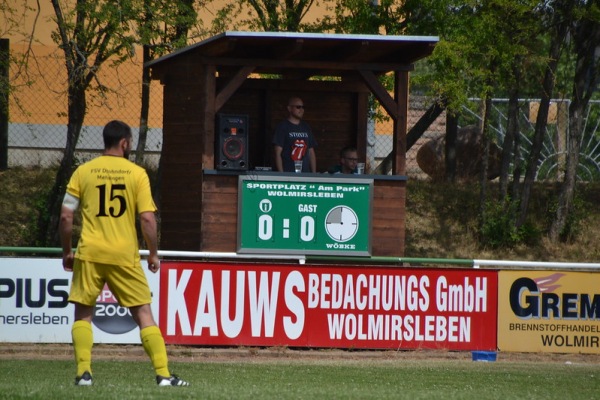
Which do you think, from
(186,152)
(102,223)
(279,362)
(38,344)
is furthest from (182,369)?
(186,152)

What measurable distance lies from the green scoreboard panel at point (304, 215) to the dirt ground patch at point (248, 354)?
2.24 m

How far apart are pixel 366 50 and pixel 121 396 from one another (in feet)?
31.6

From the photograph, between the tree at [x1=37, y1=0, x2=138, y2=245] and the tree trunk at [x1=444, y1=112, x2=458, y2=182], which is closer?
the tree at [x1=37, y1=0, x2=138, y2=245]

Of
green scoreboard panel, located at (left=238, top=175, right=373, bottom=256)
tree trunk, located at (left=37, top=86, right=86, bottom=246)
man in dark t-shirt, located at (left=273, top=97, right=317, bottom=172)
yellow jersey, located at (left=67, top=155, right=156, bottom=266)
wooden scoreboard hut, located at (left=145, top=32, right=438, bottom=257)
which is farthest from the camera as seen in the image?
tree trunk, located at (left=37, top=86, right=86, bottom=246)

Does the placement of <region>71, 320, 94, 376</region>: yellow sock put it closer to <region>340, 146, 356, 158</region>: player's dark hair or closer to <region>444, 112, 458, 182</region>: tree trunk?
<region>340, 146, 356, 158</region>: player's dark hair

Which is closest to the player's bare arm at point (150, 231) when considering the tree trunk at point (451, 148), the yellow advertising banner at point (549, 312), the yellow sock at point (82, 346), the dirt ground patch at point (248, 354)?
the yellow sock at point (82, 346)

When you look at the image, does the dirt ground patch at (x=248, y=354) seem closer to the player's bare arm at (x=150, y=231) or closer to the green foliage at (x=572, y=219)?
the player's bare arm at (x=150, y=231)

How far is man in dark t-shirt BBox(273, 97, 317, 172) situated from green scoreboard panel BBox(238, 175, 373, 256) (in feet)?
1.62

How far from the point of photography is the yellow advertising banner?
1473 centimetres

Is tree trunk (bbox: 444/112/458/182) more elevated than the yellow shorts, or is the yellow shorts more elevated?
tree trunk (bbox: 444/112/458/182)

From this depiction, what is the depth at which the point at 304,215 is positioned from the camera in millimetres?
16438

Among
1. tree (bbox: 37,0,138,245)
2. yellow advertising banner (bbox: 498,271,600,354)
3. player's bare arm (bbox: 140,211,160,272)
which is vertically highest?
tree (bbox: 37,0,138,245)

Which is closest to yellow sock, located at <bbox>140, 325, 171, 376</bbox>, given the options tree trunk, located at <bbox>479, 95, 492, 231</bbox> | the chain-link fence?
the chain-link fence

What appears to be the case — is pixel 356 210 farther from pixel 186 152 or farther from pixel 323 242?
pixel 186 152
